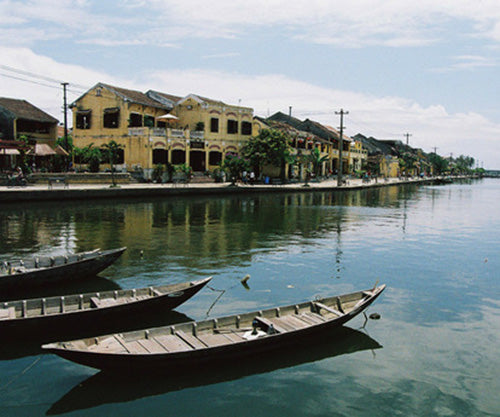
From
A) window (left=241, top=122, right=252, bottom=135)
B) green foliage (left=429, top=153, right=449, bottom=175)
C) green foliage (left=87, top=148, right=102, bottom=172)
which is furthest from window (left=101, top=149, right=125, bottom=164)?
green foliage (left=429, top=153, right=449, bottom=175)

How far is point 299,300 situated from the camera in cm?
1444

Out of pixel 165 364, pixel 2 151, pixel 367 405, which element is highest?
pixel 2 151

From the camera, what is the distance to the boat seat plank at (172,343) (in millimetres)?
9133

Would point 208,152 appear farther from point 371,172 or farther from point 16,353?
point 371,172

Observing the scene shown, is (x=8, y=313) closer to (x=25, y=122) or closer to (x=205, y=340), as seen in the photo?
(x=205, y=340)

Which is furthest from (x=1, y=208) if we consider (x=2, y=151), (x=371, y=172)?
(x=371, y=172)

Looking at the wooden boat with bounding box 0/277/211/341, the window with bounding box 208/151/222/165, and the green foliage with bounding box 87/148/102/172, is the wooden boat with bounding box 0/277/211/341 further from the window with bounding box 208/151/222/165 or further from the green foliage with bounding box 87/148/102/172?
the window with bounding box 208/151/222/165

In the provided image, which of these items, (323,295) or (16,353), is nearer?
(16,353)

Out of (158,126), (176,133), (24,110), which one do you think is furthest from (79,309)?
(24,110)

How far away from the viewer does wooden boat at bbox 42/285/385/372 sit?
857 cm

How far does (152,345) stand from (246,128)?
54631mm

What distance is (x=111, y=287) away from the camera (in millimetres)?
15406

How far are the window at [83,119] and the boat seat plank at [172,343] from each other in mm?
49392

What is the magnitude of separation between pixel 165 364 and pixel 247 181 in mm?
50432
